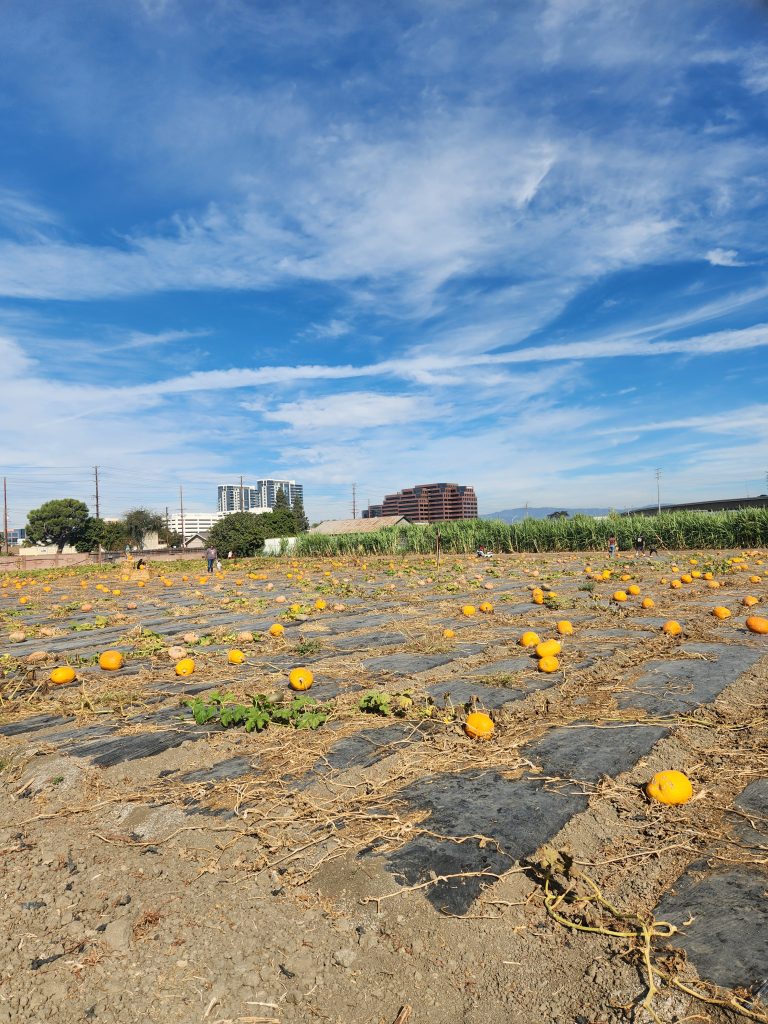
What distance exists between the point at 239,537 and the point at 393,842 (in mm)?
45616

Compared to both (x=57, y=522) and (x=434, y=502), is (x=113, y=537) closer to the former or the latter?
(x=57, y=522)

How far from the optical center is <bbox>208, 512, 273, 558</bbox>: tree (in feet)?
153

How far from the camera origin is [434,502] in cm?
16450

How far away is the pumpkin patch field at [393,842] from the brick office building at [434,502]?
139m

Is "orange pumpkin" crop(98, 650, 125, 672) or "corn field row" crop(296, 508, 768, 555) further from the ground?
"corn field row" crop(296, 508, 768, 555)

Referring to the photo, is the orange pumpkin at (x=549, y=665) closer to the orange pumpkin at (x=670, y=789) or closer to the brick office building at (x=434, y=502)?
the orange pumpkin at (x=670, y=789)

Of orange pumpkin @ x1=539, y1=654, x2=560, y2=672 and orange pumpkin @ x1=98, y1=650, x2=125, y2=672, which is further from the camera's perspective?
orange pumpkin @ x1=98, y1=650, x2=125, y2=672

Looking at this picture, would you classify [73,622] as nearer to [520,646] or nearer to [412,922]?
[520,646]

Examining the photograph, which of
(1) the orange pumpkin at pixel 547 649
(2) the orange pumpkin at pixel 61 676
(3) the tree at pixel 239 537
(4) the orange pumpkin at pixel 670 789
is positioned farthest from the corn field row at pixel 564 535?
(2) the orange pumpkin at pixel 61 676

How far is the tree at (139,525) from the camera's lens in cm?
8494

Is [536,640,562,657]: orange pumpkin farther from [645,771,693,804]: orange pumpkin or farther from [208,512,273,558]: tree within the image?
[208,512,273,558]: tree

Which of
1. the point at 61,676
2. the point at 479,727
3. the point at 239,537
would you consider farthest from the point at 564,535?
the point at 479,727

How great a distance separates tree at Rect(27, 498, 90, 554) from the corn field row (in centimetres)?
4951

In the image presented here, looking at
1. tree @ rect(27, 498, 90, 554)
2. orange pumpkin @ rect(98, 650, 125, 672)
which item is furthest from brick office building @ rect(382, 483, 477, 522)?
orange pumpkin @ rect(98, 650, 125, 672)
